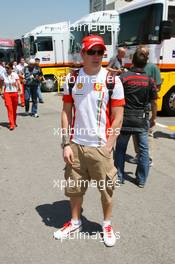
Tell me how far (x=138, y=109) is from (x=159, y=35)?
5095mm

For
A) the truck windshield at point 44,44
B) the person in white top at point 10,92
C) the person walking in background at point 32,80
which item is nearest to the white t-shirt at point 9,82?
the person in white top at point 10,92

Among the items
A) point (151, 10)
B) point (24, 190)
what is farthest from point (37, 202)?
point (151, 10)

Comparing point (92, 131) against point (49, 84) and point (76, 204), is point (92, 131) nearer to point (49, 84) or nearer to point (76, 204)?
point (76, 204)

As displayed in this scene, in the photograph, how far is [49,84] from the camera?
1716cm

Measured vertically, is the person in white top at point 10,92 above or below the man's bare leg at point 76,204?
above

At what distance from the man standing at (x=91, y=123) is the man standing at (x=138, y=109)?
137cm

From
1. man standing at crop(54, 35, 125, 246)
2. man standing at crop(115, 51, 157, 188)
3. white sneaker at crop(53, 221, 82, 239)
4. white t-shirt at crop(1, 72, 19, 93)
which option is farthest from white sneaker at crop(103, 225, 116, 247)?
white t-shirt at crop(1, 72, 19, 93)

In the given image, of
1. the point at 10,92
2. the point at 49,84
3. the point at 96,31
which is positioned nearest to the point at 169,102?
the point at 10,92

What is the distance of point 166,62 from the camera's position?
356 inches

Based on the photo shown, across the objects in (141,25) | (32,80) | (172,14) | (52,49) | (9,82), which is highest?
(172,14)

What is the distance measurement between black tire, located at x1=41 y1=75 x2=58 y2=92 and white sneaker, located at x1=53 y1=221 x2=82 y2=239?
14.1 m

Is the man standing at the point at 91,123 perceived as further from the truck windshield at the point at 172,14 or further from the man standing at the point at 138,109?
the truck windshield at the point at 172,14

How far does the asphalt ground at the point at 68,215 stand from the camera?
3.08 m

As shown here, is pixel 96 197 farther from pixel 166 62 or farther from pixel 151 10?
pixel 151 10
